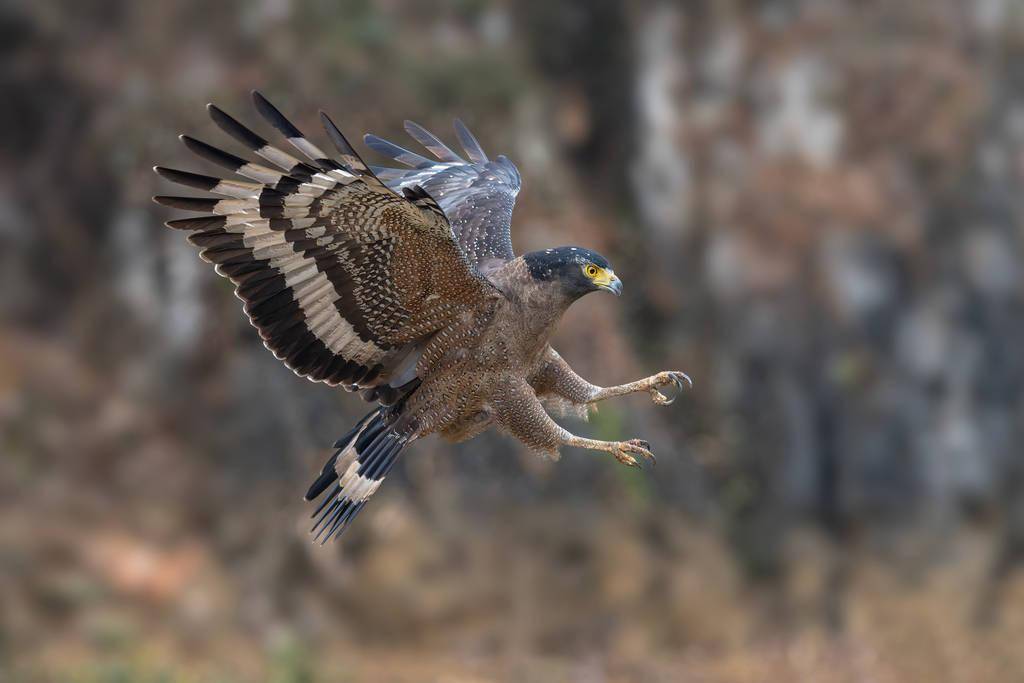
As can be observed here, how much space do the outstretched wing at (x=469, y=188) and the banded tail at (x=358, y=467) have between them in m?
0.69

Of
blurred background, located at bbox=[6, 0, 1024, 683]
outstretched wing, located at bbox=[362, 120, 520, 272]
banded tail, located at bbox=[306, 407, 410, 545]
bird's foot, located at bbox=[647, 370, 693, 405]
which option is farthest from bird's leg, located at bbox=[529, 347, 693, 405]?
blurred background, located at bbox=[6, 0, 1024, 683]

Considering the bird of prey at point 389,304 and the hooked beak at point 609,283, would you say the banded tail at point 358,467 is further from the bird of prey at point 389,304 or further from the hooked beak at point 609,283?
the hooked beak at point 609,283

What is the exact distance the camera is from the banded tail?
17.0 ft

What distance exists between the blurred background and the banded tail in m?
5.34

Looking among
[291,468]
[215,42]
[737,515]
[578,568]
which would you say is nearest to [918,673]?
[737,515]

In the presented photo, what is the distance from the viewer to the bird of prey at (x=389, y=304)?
4652 millimetres

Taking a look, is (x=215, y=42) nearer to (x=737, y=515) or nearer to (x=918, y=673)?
(x=737, y=515)

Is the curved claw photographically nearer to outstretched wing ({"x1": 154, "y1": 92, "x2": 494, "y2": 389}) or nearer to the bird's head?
the bird's head

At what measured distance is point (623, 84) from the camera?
12477 mm

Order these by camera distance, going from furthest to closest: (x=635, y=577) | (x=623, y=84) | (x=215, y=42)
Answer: (x=623, y=84) < (x=635, y=577) < (x=215, y=42)

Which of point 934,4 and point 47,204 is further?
point 934,4

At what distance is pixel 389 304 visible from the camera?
16.5ft

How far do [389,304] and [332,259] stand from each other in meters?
0.27

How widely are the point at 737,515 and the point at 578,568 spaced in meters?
1.63
